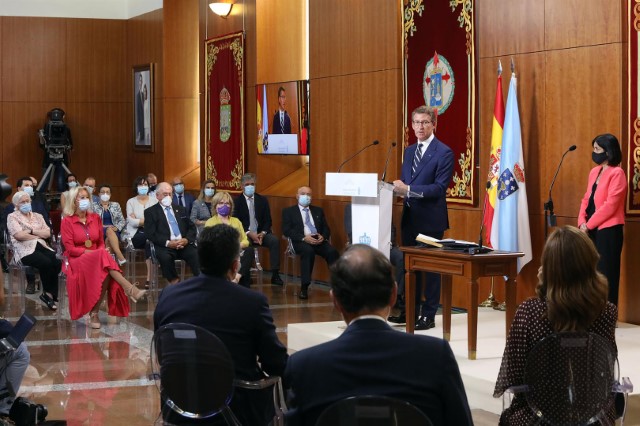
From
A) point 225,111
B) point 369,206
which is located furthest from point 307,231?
point 369,206

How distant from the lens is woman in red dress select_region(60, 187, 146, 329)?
8914mm

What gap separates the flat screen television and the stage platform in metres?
4.48

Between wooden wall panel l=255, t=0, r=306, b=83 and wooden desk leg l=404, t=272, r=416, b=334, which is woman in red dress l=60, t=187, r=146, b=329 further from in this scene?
wooden wall panel l=255, t=0, r=306, b=83

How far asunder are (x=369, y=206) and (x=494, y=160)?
2020 mm

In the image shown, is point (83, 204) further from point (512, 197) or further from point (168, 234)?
point (512, 197)

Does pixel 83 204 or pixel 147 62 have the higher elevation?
pixel 147 62

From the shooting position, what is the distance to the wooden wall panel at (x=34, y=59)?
1753 cm

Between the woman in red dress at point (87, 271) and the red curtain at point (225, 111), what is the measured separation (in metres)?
4.53

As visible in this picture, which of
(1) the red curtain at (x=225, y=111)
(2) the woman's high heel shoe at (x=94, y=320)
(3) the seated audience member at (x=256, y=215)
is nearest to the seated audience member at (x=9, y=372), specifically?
(2) the woman's high heel shoe at (x=94, y=320)

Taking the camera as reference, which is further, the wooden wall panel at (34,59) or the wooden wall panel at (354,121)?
the wooden wall panel at (34,59)

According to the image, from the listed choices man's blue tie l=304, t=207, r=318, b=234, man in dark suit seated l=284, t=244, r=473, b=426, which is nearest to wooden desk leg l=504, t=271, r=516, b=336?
man in dark suit seated l=284, t=244, r=473, b=426

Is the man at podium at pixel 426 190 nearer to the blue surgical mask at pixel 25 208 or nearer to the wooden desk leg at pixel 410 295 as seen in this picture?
the wooden desk leg at pixel 410 295

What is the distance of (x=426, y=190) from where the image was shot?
6645 mm

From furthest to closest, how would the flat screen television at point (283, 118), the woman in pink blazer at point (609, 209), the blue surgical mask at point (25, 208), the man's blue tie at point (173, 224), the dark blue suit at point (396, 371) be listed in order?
the flat screen television at point (283, 118), the man's blue tie at point (173, 224), the blue surgical mask at point (25, 208), the woman in pink blazer at point (609, 209), the dark blue suit at point (396, 371)
